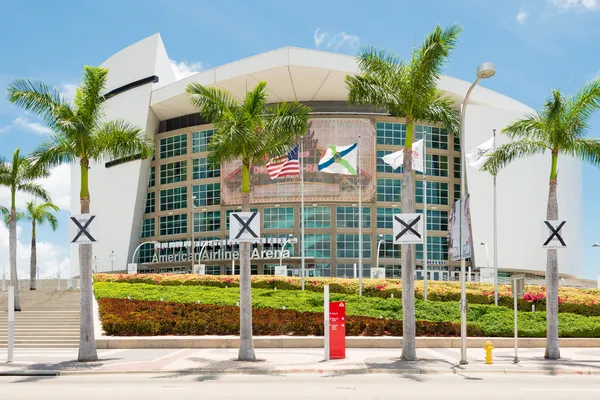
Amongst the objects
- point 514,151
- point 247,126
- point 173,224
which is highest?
point 247,126

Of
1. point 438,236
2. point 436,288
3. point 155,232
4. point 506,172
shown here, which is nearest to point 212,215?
point 155,232

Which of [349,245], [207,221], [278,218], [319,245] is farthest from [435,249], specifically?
[207,221]

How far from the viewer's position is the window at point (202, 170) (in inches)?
3169

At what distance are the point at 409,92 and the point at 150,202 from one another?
66986 millimetres

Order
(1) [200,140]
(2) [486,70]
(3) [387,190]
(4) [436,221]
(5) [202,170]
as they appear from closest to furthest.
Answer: (2) [486,70] → (3) [387,190] → (4) [436,221] → (5) [202,170] → (1) [200,140]

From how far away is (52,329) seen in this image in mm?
30906

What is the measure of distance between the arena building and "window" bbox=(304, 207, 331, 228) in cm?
11

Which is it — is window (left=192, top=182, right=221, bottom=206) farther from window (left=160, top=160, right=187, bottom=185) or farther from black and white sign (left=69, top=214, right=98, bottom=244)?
black and white sign (left=69, top=214, right=98, bottom=244)

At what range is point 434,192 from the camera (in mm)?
78562

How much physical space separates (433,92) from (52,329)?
20131mm

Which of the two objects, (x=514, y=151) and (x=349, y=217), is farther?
(x=349, y=217)

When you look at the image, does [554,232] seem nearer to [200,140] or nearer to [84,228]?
[84,228]

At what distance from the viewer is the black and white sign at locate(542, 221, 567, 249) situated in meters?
22.8

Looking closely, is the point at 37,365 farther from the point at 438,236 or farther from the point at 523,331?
the point at 438,236
